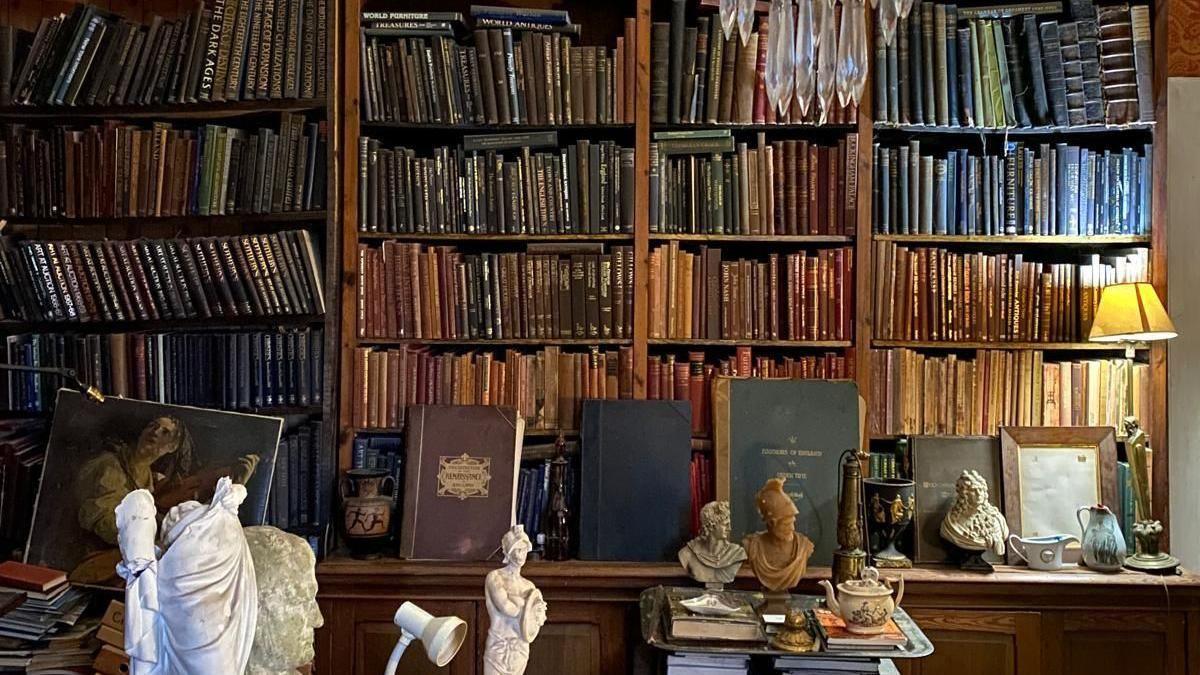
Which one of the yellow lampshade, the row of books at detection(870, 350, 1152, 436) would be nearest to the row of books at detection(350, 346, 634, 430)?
the row of books at detection(870, 350, 1152, 436)

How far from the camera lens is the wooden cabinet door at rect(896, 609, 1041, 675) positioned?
9.08 ft

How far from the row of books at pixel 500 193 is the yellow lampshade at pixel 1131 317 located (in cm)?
134

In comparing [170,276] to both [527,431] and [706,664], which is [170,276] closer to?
[527,431]

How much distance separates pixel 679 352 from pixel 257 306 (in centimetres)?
129

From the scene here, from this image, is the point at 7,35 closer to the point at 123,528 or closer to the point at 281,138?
the point at 281,138

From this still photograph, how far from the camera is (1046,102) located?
117 inches

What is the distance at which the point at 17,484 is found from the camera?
2.90m

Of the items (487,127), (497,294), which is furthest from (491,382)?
(487,127)

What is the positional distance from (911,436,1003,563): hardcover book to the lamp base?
1.24 ft

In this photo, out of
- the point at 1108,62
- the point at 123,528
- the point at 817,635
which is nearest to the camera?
the point at 123,528

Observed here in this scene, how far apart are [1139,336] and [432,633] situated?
2037 mm

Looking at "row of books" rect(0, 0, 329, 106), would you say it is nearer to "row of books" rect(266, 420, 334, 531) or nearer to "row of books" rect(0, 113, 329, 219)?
"row of books" rect(0, 113, 329, 219)

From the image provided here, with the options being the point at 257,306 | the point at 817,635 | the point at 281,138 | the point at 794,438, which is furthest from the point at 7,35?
the point at 817,635

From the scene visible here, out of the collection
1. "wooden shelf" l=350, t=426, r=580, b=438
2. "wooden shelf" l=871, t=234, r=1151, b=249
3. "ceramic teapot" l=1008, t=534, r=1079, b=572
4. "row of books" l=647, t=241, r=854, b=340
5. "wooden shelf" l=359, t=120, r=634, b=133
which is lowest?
"ceramic teapot" l=1008, t=534, r=1079, b=572
